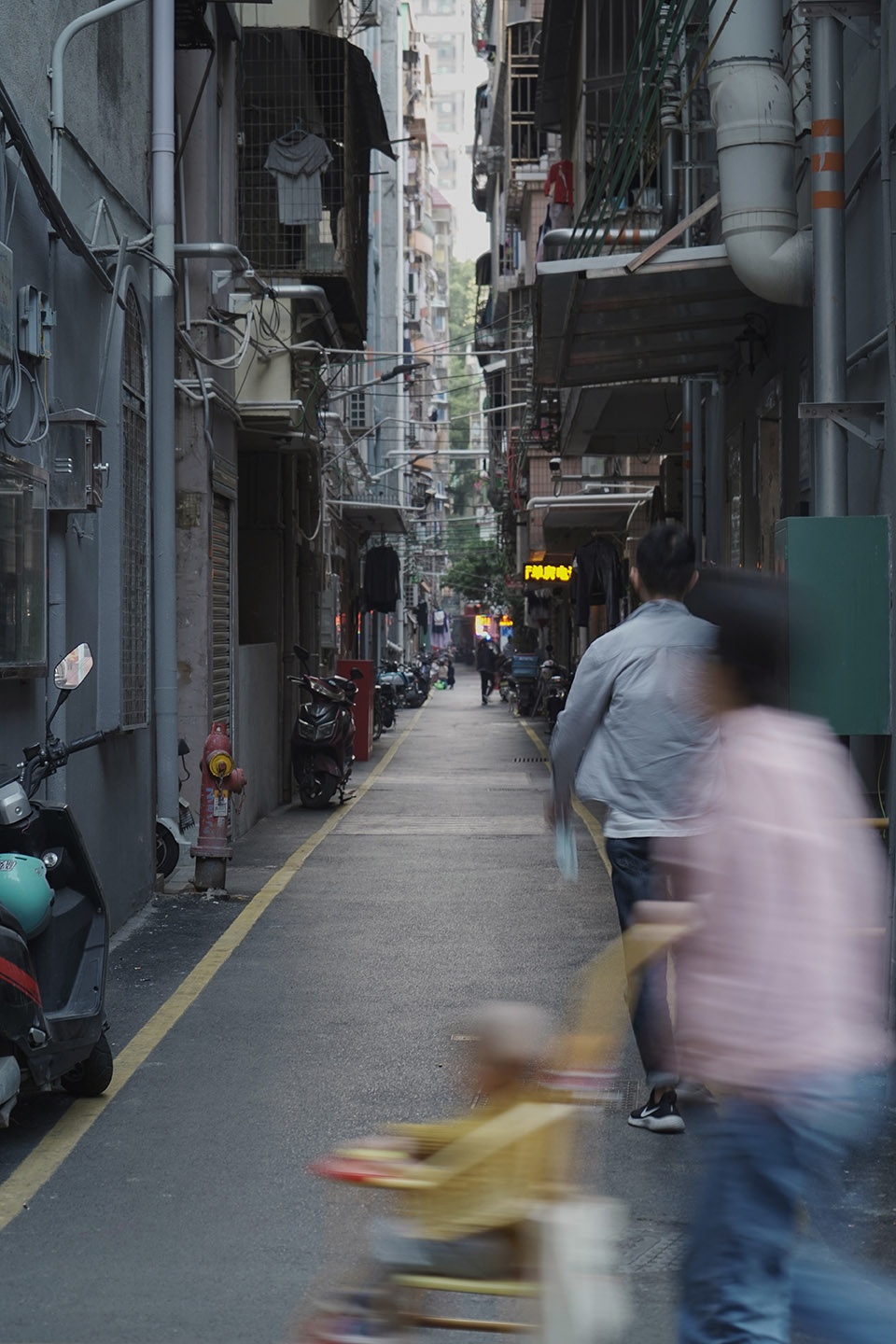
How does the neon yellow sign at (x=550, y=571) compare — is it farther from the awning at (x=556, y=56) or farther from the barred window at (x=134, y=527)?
the barred window at (x=134, y=527)

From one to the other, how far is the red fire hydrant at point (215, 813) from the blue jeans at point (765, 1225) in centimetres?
870

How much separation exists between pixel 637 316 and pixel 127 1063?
690cm

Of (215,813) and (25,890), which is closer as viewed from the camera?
(25,890)

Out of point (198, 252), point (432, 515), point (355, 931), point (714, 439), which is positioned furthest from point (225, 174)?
point (432, 515)

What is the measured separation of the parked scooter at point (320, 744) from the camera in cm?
1820

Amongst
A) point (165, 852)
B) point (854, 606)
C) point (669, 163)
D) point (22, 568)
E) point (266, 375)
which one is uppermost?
point (669, 163)

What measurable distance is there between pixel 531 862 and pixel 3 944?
8.23 metres

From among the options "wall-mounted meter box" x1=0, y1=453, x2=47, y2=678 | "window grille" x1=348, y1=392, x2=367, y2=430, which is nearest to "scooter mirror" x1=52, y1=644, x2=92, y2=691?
"wall-mounted meter box" x1=0, y1=453, x2=47, y2=678

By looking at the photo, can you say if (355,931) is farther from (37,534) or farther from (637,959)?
(637,959)

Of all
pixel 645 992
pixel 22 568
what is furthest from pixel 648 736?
pixel 22 568

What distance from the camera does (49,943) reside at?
633cm

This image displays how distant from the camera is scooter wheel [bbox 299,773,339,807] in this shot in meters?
18.2

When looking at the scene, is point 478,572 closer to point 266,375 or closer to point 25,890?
point 266,375

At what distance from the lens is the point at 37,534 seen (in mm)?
8180
